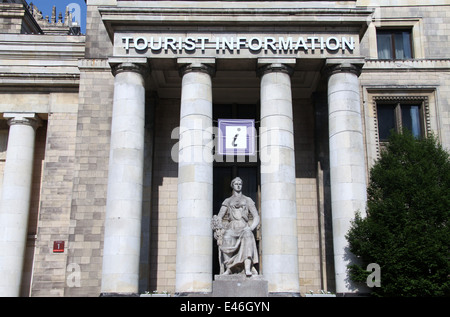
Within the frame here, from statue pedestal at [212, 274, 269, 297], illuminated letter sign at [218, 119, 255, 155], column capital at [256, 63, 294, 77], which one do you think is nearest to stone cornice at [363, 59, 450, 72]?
column capital at [256, 63, 294, 77]

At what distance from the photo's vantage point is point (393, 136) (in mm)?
24750

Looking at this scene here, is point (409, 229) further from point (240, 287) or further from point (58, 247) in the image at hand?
point (58, 247)

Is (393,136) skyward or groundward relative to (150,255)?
skyward

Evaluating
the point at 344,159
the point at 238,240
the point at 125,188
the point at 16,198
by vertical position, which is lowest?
the point at 238,240

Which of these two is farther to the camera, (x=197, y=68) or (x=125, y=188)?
(x=197, y=68)

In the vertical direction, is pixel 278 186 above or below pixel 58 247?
above

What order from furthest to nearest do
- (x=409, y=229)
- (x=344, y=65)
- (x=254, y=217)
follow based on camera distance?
(x=344, y=65)
(x=254, y=217)
(x=409, y=229)

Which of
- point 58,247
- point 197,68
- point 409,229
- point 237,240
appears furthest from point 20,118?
point 409,229

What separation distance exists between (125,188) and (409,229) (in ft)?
37.4

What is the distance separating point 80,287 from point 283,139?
11048 mm

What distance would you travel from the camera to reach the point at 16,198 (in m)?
28.7

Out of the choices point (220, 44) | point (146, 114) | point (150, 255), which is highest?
point (220, 44)
